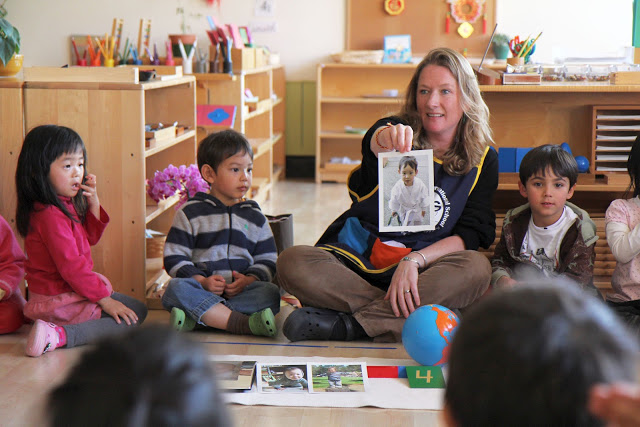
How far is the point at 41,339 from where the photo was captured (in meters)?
2.15

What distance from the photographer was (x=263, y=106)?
5.19 meters

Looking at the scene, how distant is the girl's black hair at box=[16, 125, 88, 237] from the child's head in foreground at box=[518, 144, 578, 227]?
1.51m

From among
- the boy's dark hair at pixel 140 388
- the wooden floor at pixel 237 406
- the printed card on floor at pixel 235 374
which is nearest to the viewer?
the boy's dark hair at pixel 140 388

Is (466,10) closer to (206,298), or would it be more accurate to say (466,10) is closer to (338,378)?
(206,298)

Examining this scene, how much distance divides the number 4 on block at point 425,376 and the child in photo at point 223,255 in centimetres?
55

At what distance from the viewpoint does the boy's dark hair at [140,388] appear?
539 millimetres

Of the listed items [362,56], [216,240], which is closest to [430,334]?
[216,240]

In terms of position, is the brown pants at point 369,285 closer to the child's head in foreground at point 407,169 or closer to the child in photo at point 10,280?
the child's head in foreground at point 407,169

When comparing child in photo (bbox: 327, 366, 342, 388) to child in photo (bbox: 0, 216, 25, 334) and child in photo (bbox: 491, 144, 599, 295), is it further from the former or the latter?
child in photo (bbox: 0, 216, 25, 334)

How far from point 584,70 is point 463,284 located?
3.84 ft

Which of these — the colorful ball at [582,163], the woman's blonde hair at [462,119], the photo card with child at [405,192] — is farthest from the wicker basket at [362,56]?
the photo card with child at [405,192]

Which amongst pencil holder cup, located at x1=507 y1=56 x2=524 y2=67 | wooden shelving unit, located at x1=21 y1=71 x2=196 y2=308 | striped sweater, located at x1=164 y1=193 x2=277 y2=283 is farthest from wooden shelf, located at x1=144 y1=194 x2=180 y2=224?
pencil holder cup, located at x1=507 y1=56 x2=524 y2=67

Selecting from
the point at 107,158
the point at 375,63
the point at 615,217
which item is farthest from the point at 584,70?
the point at 375,63

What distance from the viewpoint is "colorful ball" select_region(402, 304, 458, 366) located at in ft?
6.54
